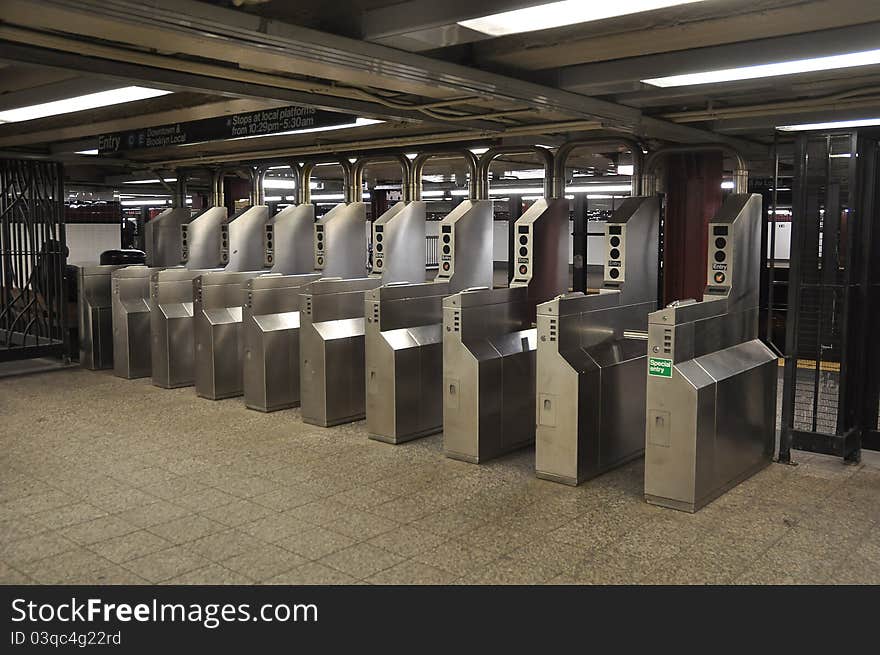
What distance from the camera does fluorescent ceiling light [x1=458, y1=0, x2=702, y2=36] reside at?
3348mm

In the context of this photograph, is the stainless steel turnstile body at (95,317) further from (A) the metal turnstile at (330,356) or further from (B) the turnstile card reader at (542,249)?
(B) the turnstile card reader at (542,249)

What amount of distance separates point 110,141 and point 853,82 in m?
7.37

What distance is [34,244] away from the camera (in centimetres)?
1041

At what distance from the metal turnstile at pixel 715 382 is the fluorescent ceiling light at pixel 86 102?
374cm

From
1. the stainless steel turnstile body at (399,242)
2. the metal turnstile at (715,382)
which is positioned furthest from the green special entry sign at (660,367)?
the stainless steel turnstile body at (399,242)

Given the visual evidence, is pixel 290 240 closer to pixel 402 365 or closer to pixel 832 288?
pixel 402 365

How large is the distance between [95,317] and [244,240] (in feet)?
6.87

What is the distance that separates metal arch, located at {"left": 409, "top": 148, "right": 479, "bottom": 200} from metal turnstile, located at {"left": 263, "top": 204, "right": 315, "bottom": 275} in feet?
6.12

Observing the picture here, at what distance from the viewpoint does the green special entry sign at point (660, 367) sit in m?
5.21

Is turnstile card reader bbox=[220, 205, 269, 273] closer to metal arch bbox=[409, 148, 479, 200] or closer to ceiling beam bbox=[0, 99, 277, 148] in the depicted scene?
ceiling beam bbox=[0, 99, 277, 148]

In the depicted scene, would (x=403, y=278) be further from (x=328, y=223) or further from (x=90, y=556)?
(x=90, y=556)

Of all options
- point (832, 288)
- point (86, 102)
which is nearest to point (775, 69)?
point (832, 288)
